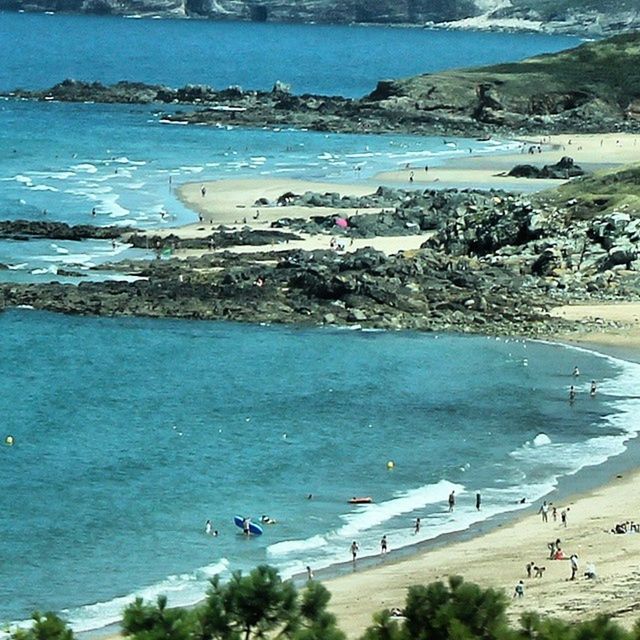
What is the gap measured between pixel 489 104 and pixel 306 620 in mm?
96422

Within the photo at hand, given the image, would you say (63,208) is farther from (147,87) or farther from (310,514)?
(147,87)

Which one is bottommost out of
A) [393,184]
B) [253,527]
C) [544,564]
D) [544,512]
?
[253,527]

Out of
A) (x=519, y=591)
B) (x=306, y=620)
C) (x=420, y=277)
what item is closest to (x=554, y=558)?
(x=519, y=591)

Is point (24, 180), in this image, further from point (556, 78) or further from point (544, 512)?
point (544, 512)

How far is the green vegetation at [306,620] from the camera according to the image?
13.6 meters

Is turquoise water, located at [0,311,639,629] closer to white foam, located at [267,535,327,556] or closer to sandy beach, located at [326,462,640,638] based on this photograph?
white foam, located at [267,535,327,556]

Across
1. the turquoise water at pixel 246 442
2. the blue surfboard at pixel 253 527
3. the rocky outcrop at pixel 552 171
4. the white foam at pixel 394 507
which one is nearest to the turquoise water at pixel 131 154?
the rocky outcrop at pixel 552 171

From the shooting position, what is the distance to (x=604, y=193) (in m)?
60.7

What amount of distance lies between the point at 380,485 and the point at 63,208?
37126 millimetres

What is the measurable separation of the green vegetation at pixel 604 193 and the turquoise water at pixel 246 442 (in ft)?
42.4

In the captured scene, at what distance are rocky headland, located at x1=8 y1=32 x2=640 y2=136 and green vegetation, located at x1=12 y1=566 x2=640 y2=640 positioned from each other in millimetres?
88684

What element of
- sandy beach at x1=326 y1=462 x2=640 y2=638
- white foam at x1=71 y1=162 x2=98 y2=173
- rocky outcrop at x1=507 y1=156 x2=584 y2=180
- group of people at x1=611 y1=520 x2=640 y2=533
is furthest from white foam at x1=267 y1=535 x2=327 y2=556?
white foam at x1=71 y1=162 x2=98 y2=173

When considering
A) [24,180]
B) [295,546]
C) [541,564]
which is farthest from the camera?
[24,180]

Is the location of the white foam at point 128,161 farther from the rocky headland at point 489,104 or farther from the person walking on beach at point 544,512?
the person walking on beach at point 544,512
